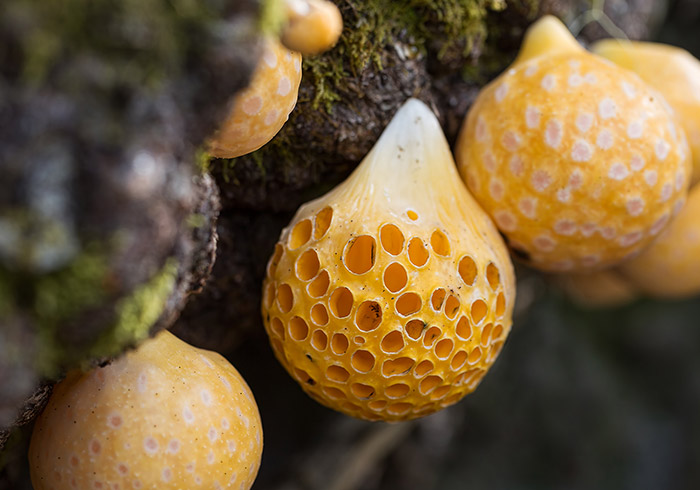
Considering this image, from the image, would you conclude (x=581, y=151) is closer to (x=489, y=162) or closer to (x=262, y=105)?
(x=489, y=162)

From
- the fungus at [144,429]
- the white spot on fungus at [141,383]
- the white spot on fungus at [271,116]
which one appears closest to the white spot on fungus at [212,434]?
the fungus at [144,429]

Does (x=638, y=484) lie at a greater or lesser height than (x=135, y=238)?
lesser

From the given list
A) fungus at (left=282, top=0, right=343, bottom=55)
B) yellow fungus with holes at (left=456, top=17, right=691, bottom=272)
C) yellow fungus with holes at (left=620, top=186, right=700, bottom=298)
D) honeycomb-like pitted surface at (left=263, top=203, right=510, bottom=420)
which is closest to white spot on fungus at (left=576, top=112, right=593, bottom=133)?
yellow fungus with holes at (left=456, top=17, right=691, bottom=272)

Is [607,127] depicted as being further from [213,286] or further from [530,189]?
[213,286]

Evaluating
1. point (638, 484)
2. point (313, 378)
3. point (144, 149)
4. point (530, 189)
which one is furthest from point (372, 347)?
point (638, 484)

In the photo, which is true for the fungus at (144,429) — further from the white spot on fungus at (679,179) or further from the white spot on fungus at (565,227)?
the white spot on fungus at (679,179)

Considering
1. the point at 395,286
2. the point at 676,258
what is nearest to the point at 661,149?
the point at 676,258

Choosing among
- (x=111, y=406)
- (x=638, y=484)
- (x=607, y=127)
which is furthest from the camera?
(x=638, y=484)
